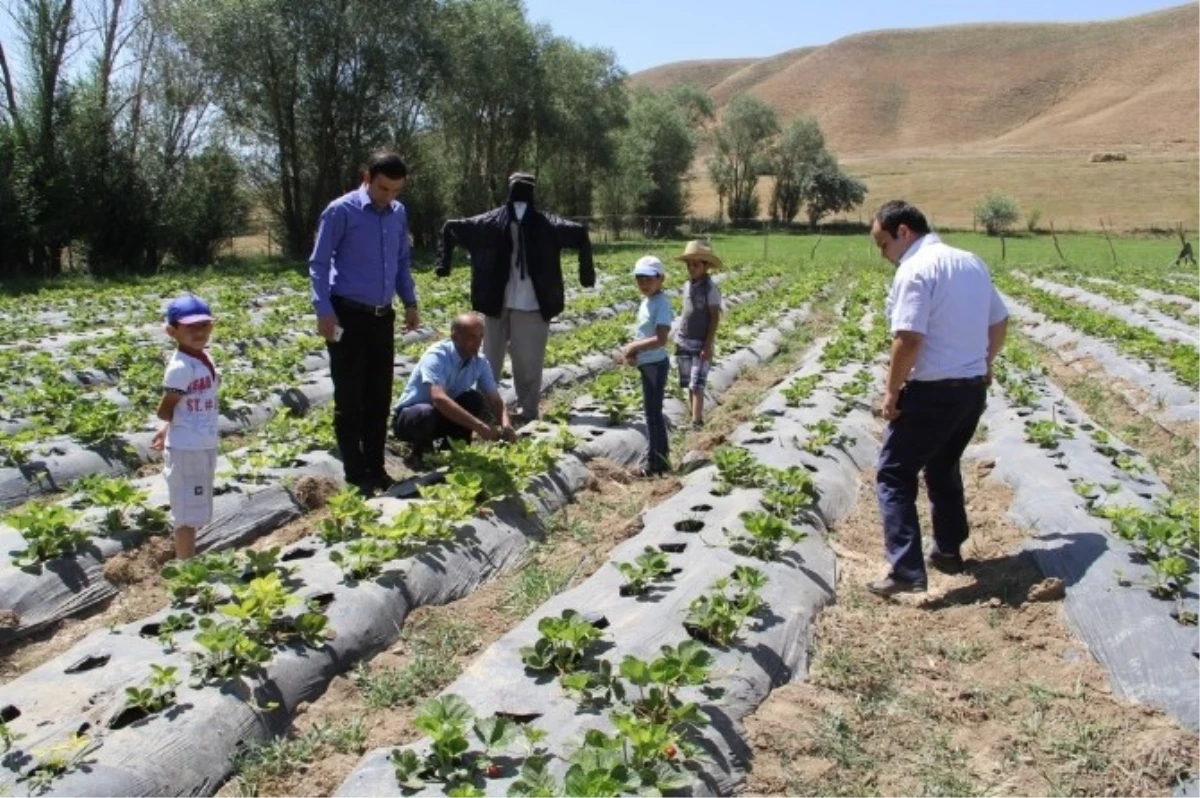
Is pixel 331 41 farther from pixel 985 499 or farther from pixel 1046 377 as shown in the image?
pixel 985 499

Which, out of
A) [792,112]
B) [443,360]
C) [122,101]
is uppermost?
[792,112]

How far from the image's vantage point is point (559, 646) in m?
3.85

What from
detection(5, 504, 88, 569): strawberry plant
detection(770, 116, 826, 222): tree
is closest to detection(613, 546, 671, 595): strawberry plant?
detection(5, 504, 88, 569): strawberry plant

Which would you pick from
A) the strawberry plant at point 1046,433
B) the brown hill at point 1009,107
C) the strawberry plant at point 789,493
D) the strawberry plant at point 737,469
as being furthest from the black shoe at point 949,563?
the brown hill at point 1009,107

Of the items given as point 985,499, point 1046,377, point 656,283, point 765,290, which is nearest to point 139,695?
point 656,283

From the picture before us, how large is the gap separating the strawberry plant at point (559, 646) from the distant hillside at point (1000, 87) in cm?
10448

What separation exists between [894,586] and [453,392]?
345 cm

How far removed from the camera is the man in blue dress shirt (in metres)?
6.07

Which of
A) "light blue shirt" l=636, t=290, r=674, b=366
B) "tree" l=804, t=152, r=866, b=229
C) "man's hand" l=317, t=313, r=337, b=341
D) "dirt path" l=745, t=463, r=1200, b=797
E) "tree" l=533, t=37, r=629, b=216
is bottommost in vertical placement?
"dirt path" l=745, t=463, r=1200, b=797

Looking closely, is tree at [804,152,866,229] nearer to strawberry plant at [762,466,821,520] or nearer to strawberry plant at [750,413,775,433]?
strawberry plant at [750,413,775,433]

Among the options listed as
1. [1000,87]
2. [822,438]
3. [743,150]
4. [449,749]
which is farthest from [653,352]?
[1000,87]

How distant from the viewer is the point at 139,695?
343 centimetres

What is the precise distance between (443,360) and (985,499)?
4004 millimetres

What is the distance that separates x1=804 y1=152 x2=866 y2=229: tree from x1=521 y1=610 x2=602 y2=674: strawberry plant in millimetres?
63294
